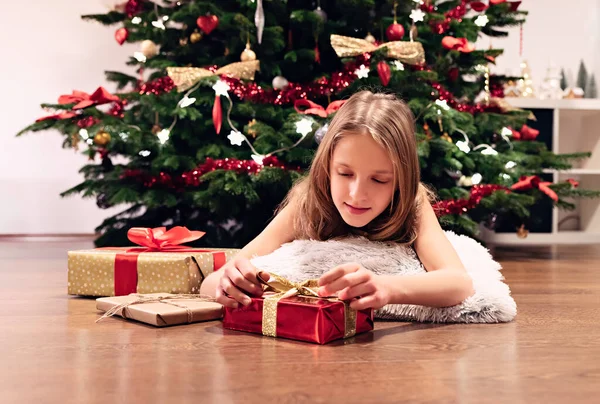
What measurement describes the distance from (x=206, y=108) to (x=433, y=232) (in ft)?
4.51

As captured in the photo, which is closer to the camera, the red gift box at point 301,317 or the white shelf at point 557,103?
the red gift box at point 301,317

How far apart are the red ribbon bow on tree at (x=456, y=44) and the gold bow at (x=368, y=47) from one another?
0.24 metres

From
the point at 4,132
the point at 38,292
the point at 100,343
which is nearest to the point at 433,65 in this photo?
the point at 38,292

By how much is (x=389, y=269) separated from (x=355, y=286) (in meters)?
0.29

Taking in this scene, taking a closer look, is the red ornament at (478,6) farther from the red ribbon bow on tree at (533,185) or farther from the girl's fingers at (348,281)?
the girl's fingers at (348,281)

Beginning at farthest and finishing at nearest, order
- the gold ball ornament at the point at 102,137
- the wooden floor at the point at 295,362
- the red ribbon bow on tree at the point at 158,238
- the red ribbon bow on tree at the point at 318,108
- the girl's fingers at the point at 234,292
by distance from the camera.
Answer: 1. the gold ball ornament at the point at 102,137
2. the red ribbon bow on tree at the point at 318,108
3. the red ribbon bow on tree at the point at 158,238
4. the girl's fingers at the point at 234,292
5. the wooden floor at the point at 295,362

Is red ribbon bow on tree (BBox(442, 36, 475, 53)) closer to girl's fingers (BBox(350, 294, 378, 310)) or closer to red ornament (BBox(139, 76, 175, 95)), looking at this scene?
red ornament (BBox(139, 76, 175, 95))

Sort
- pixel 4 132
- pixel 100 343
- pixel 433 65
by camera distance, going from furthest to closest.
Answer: pixel 4 132, pixel 433 65, pixel 100 343

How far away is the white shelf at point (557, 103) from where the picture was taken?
11.7 feet

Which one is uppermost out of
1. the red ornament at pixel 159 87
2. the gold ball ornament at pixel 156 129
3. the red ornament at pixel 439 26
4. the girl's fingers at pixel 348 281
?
the red ornament at pixel 439 26

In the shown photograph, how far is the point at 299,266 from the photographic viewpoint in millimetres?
1363

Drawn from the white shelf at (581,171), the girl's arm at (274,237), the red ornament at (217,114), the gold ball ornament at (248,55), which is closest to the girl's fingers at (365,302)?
the girl's arm at (274,237)

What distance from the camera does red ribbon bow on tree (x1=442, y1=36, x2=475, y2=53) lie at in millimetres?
2484

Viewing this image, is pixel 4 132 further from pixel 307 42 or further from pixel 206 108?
pixel 307 42
